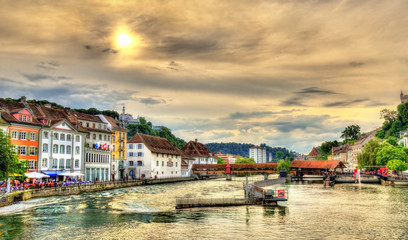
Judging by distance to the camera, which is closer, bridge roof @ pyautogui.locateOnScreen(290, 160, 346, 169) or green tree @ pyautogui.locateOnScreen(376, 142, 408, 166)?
green tree @ pyautogui.locateOnScreen(376, 142, 408, 166)

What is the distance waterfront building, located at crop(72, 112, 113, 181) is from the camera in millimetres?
82438

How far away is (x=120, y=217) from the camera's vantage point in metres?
38.6

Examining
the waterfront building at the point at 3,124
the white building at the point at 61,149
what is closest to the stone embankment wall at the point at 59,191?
the white building at the point at 61,149

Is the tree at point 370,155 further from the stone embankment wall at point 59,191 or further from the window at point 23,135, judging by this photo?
the window at point 23,135

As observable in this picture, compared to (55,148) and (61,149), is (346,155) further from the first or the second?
(55,148)

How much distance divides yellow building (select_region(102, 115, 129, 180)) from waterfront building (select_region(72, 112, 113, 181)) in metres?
1.88

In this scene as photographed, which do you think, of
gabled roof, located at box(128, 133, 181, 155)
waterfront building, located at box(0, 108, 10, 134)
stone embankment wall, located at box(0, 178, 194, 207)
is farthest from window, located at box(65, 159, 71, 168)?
gabled roof, located at box(128, 133, 181, 155)

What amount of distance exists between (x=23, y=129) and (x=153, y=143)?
51.3 meters

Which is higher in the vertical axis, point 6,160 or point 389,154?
point 389,154

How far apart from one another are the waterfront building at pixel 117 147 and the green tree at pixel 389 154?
64.5 m

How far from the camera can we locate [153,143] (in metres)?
114

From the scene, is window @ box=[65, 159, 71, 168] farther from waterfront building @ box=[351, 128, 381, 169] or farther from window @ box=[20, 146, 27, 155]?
waterfront building @ box=[351, 128, 381, 169]

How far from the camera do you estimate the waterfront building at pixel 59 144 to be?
6838cm

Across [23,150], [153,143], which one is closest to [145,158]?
[153,143]
